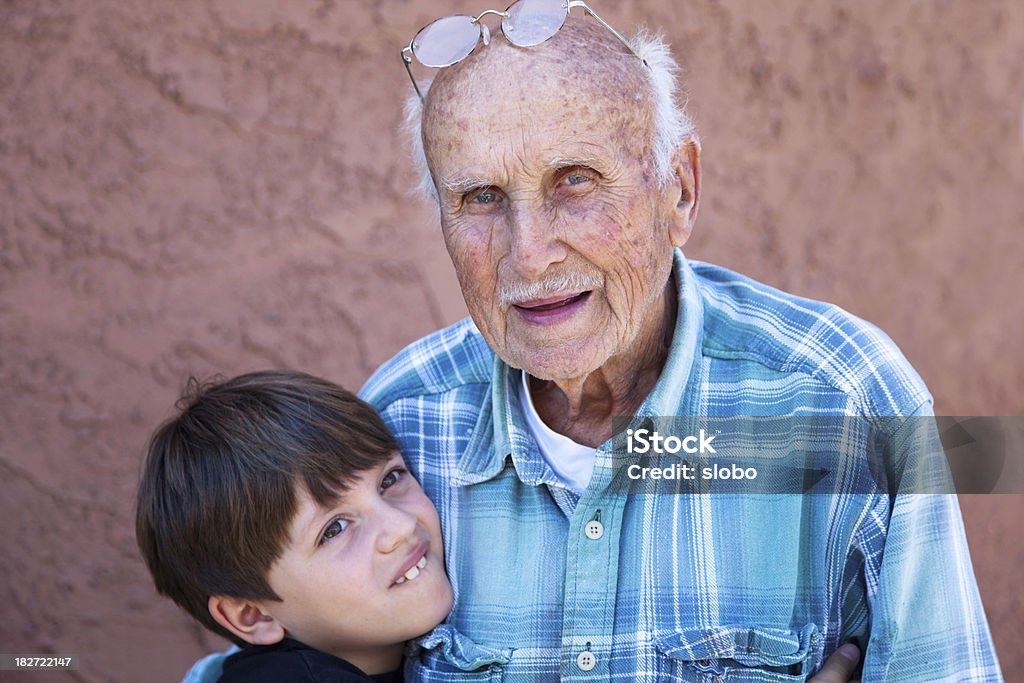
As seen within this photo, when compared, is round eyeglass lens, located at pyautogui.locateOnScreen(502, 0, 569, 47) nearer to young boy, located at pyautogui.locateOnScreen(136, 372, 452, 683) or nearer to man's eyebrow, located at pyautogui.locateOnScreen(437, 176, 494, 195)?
man's eyebrow, located at pyautogui.locateOnScreen(437, 176, 494, 195)

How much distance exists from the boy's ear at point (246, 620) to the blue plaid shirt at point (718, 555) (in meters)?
0.27

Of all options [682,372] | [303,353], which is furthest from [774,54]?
[303,353]

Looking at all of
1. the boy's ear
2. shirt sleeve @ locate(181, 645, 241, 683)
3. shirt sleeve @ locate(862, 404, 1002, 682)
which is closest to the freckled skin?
shirt sleeve @ locate(862, 404, 1002, 682)

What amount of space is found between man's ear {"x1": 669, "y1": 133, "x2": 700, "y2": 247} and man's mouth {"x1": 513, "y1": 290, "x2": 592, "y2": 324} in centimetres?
24

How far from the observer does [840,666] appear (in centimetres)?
192

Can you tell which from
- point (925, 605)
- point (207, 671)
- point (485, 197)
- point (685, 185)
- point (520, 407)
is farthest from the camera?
point (207, 671)

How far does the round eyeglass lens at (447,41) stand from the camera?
81.3 inches

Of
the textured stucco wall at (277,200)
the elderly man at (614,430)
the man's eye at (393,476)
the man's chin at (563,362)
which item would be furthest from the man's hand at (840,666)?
the textured stucco wall at (277,200)

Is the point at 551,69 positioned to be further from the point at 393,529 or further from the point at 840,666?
the point at 840,666

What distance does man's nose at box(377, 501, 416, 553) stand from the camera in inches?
82.7

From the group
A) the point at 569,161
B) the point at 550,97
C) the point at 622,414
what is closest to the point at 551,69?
the point at 550,97

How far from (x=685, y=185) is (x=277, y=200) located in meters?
1.23

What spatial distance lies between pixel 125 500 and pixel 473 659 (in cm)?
135

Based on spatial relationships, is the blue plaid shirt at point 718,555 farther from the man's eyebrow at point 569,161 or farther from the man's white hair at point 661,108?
the man's eyebrow at point 569,161
